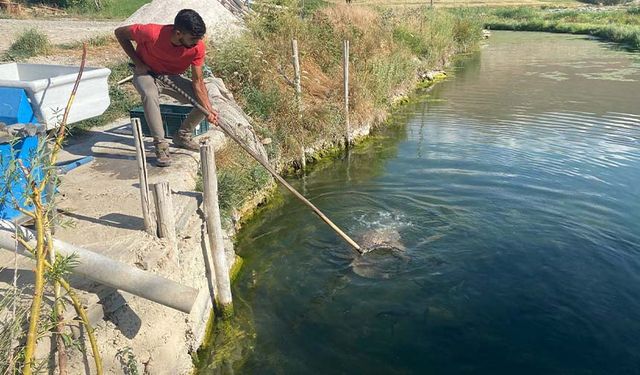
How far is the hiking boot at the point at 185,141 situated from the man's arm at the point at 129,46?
928 millimetres

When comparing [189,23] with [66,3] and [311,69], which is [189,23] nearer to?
[311,69]

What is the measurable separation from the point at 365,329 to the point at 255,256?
1.88 meters

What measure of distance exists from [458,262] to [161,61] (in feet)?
13.0

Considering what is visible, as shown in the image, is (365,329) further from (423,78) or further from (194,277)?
(423,78)

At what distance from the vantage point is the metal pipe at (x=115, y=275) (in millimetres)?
2850

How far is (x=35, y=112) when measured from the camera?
395cm

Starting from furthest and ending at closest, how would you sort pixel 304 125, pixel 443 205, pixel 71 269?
pixel 304 125, pixel 443 205, pixel 71 269

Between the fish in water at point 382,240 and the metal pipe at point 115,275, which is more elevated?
the metal pipe at point 115,275

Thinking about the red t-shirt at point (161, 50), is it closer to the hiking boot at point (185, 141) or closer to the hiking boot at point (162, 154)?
the hiking boot at point (162, 154)

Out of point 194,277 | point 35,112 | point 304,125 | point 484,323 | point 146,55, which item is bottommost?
point 484,323

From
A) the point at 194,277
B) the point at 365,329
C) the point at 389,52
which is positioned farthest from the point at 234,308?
the point at 389,52

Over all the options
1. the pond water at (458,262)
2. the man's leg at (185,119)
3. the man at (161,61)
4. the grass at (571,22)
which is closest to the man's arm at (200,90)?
the man at (161,61)

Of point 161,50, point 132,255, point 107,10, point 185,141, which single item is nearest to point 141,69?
point 161,50

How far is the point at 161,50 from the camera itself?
15.4 feet
